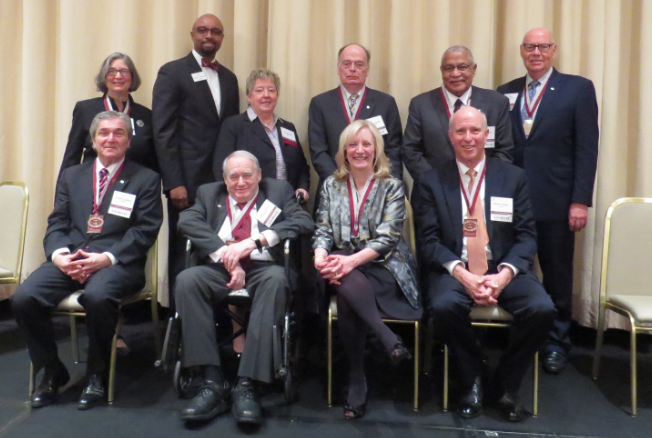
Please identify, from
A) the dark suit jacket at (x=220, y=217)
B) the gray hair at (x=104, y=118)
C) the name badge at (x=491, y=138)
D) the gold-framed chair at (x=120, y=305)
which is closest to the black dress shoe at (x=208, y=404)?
the gold-framed chair at (x=120, y=305)

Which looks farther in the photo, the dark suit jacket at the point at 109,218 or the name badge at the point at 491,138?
the name badge at the point at 491,138

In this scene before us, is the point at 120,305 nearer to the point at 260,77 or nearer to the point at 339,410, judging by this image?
the point at 339,410

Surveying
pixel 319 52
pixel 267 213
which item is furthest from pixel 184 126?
pixel 319 52

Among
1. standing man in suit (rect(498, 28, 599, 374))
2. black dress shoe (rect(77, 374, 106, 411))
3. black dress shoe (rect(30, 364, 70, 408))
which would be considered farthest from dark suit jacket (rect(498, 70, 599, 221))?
black dress shoe (rect(30, 364, 70, 408))

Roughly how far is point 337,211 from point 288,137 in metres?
0.83

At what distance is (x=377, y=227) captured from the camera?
9.41 feet

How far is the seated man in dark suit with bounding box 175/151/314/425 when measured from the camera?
2576 millimetres

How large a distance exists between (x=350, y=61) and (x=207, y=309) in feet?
5.69

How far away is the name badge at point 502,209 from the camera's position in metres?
2.81

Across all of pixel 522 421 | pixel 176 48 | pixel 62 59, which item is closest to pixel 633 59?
pixel 522 421

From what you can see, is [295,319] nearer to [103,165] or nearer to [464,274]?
[464,274]

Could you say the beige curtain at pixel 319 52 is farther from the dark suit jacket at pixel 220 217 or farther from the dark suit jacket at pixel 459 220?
the dark suit jacket at pixel 459 220

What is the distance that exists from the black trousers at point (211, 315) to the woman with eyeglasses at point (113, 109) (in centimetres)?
117

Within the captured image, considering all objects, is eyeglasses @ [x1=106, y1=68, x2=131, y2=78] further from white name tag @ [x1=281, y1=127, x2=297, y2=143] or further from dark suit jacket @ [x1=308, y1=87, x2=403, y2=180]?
dark suit jacket @ [x1=308, y1=87, x2=403, y2=180]
